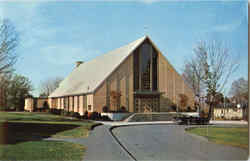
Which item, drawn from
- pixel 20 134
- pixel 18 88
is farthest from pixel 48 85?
pixel 20 134

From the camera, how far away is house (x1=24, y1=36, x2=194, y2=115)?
32062 mm

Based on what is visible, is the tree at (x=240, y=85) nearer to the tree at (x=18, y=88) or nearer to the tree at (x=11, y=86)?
the tree at (x=11, y=86)

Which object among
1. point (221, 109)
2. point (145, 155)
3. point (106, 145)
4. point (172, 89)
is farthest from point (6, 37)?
point (221, 109)

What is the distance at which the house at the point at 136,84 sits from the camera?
32062 millimetres

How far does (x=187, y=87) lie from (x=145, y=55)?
682 cm

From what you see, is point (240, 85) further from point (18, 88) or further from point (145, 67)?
point (18, 88)

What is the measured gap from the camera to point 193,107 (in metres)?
35.2

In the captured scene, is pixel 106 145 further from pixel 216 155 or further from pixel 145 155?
pixel 216 155

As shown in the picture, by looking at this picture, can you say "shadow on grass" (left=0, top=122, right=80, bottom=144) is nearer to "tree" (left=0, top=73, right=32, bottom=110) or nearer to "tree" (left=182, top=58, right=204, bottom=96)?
"tree" (left=0, top=73, right=32, bottom=110)

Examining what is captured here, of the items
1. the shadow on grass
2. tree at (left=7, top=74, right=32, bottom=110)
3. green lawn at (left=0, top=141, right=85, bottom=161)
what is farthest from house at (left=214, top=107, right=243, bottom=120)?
green lawn at (left=0, top=141, right=85, bottom=161)

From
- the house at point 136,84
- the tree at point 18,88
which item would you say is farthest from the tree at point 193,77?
the tree at point 18,88

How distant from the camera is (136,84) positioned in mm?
33969

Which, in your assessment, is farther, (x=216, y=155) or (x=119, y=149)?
(x=119, y=149)

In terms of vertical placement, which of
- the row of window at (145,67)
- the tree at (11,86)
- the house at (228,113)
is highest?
the row of window at (145,67)
